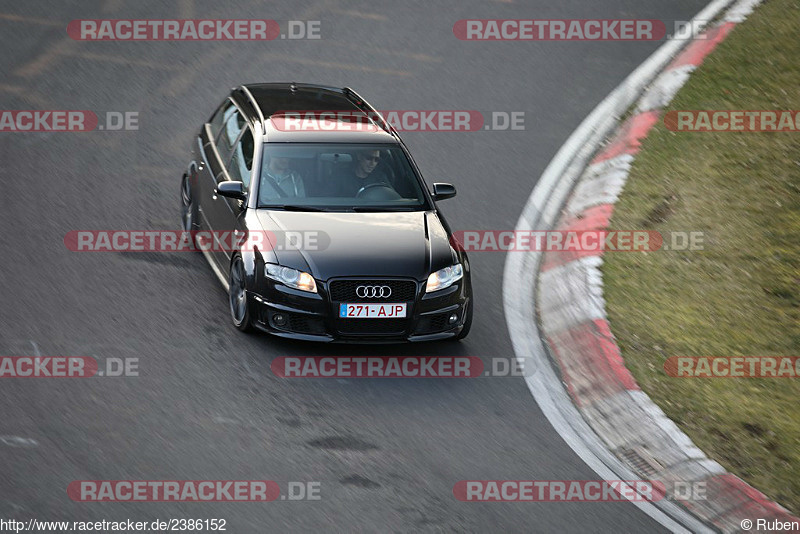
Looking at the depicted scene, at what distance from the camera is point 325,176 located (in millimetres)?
9938

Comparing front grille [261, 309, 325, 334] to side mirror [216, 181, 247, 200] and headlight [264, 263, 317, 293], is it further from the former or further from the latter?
side mirror [216, 181, 247, 200]

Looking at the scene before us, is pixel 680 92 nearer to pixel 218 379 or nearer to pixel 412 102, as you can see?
pixel 412 102

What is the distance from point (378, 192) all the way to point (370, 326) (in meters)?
1.58

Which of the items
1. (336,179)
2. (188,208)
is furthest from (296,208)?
(188,208)

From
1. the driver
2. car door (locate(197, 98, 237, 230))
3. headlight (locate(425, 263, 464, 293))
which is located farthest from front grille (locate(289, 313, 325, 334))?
car door (locate(197, 98, 237, 230))

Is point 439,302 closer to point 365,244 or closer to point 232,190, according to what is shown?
point 365,244

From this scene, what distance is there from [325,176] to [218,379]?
2.35m

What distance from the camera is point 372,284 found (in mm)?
8852

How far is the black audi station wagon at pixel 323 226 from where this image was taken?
8883mm

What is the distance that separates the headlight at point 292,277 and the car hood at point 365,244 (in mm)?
50

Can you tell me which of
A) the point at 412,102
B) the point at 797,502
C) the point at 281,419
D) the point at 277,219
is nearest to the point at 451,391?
the point at 281,419

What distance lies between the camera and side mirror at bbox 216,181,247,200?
955 centimetres

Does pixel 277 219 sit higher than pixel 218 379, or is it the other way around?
pixel 277 219

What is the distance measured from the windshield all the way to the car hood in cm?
19
